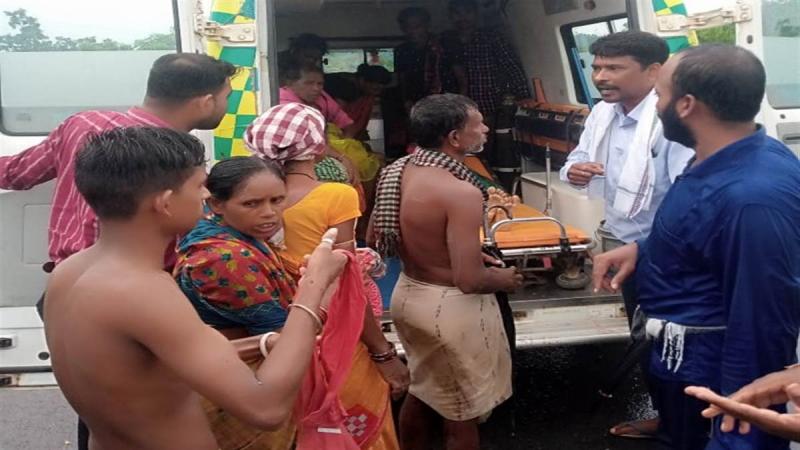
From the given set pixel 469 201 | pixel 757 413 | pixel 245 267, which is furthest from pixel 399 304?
pixel 757 413

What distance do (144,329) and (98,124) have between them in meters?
1.47

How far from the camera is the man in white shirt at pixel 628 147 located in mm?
3061

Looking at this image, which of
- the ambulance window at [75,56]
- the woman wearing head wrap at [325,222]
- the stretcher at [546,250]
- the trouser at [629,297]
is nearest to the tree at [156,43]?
the ambulance window at [75,56]

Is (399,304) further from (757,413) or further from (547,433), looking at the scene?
(757,413)

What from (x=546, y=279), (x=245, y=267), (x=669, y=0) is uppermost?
(x=669, y=0)

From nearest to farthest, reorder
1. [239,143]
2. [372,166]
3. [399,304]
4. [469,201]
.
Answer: [469,201], [399,304], [239,143], [372,166]

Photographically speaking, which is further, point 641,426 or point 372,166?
point 372,166

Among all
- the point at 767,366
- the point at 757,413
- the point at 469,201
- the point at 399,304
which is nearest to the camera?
the point at 757,413

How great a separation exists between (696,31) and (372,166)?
240 centimetres

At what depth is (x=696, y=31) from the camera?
3494mm

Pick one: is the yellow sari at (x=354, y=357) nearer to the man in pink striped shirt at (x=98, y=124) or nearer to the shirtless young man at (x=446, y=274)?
the shirtless young man at (x=446, y=274)

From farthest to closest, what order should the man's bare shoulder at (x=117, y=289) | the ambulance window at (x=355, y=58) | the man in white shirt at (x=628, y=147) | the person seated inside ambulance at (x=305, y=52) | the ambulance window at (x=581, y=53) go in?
the ambulance window at (x=355, y=58)
the ambulance window at (x=581, y=53)
the person seated inside ambulance at (x=305, y=52)
the man in white shirt at (x=628, y=147)
the man's bare shoulder at (x=117, y=289)

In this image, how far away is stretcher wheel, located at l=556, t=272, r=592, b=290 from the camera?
12.2ft

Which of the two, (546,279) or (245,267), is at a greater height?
(245,267)
